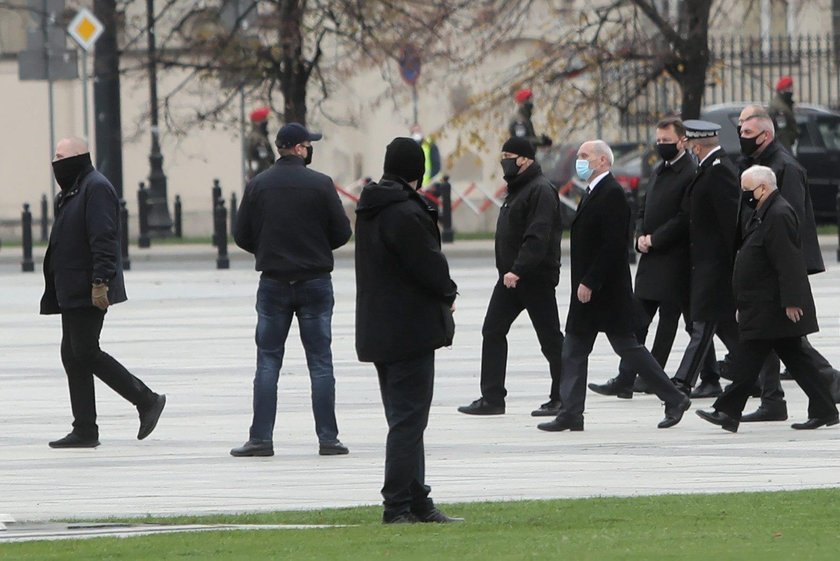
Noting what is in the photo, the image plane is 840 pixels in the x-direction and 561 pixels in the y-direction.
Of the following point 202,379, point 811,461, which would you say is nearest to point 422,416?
point 811,461

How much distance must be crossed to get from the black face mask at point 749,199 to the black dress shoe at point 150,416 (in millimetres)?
3294

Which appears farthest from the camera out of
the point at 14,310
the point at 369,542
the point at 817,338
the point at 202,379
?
the point at 14,310

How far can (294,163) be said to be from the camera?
11.2 metres

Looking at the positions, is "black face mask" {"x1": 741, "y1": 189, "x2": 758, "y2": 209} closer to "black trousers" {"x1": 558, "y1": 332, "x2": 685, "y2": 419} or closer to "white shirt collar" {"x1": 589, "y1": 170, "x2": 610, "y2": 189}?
"white shirt collar" {"x1": 589, "y1": 170, "x2": 610, "y2": 189}

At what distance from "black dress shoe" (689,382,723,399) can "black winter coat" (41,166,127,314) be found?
12.6 feet

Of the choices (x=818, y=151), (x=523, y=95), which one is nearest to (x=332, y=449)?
(x=523, y=95)

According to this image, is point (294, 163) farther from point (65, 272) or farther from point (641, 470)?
point (641, 470)

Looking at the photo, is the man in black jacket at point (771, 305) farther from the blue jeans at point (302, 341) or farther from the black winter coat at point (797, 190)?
the blue jeans at point (302, 341)

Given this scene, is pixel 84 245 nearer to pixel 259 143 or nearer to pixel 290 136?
pixel 290 136

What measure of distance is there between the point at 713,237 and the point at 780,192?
→ 2.72ft

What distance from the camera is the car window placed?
1192 inches

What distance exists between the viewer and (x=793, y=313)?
11383 millimetres

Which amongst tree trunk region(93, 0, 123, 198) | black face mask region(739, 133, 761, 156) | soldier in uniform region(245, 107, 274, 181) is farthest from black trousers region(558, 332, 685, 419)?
tree trunk region(93, 0, 123, 198)

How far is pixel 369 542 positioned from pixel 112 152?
23847 mm
